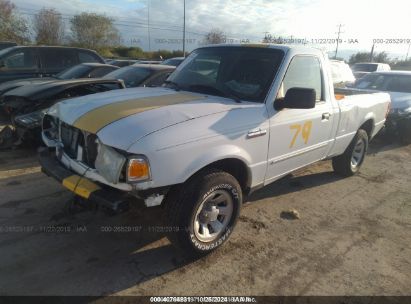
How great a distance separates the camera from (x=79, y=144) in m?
3.02

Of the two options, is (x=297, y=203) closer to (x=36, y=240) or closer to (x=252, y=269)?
(x=252, y=269)

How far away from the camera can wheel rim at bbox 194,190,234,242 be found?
10.1 ft

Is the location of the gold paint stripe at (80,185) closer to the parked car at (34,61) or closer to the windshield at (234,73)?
the windshield at (234,73)

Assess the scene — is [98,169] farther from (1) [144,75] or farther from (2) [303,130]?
(1) [144,75]

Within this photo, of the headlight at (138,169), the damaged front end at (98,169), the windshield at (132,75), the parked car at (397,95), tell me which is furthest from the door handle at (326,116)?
the parked car at (397,95)

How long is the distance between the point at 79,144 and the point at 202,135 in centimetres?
115

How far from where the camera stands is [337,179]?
5.59 meters

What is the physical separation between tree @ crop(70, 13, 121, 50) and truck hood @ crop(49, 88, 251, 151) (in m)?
46.1

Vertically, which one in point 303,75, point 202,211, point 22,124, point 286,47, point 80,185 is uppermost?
point 286,47

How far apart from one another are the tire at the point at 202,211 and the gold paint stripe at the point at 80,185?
624 mm

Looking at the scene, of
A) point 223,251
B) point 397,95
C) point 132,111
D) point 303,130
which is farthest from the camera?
point 397,95

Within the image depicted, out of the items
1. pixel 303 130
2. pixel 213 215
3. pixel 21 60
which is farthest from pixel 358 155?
pixel 21 60

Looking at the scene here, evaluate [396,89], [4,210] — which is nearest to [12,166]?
[4,210]

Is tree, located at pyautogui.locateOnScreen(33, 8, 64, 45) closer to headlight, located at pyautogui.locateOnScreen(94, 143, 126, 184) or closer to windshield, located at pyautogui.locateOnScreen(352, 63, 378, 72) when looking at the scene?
windshield, located at pyautogui.locateOnScreen(352, 63, 378, 72)
